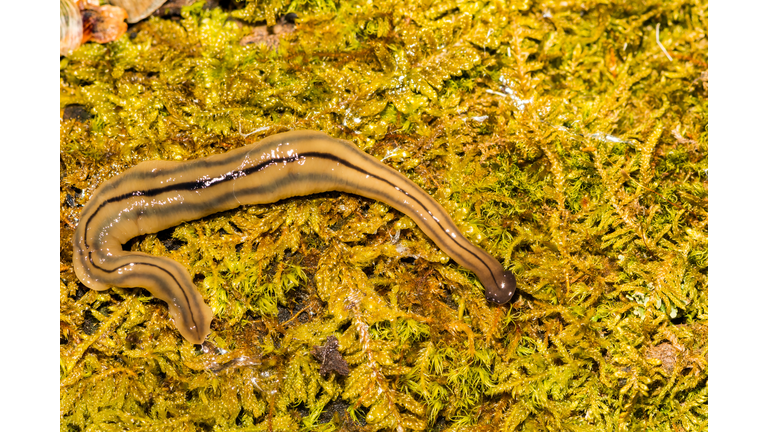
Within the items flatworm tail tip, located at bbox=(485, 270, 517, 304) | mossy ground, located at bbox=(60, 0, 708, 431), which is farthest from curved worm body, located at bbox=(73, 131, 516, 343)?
mossy ground, located at bbox=(60, 0, 708, 431)

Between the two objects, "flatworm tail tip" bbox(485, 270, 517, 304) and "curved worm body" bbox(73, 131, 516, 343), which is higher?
"curved worm body" bbox(73, 131, 516, 343)

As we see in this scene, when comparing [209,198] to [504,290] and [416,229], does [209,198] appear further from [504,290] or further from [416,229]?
[504,290]

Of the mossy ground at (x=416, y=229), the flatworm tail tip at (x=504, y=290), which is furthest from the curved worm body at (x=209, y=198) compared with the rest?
the mossy ground at (x=416, y=229)

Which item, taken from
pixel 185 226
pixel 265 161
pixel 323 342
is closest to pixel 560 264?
pixel 323 342

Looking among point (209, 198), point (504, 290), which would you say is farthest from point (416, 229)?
point (209, 198)

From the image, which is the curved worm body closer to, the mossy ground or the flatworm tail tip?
the flatworm tail tip

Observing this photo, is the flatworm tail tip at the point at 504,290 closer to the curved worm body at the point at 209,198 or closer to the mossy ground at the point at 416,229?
the curved worm body at the point at 209,198

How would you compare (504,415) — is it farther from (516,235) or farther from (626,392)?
(516,235)
